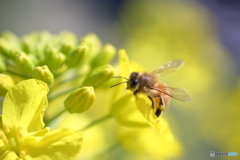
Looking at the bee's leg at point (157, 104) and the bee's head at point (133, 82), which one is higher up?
the bee's head at point (133, 82)

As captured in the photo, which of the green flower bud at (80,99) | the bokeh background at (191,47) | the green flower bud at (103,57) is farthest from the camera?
the bokeh background at (191,47)

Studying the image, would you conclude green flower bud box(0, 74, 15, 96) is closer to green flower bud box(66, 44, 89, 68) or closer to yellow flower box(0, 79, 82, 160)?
yellow flower box(0, 79, 82, 160)

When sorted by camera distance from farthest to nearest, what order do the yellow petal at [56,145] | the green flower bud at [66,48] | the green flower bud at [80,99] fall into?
the green flower bud at [66,48] < the green flower bud at [80,99] < the yellow petal at [56,145]

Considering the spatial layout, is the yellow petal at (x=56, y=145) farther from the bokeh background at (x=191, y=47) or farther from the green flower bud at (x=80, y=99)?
the bokeh background at (x=191, y=47)

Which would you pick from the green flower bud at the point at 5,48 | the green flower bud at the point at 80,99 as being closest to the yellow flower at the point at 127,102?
the green flower bud at the point at 80,99

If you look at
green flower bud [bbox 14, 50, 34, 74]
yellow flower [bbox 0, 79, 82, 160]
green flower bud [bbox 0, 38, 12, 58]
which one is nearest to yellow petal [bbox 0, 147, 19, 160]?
yellow flower [bbox 0, 79, 82, 160]

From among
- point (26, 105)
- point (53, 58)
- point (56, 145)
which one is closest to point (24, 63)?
point (53, 58)

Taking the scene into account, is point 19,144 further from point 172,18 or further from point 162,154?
Answer: point 172,18
